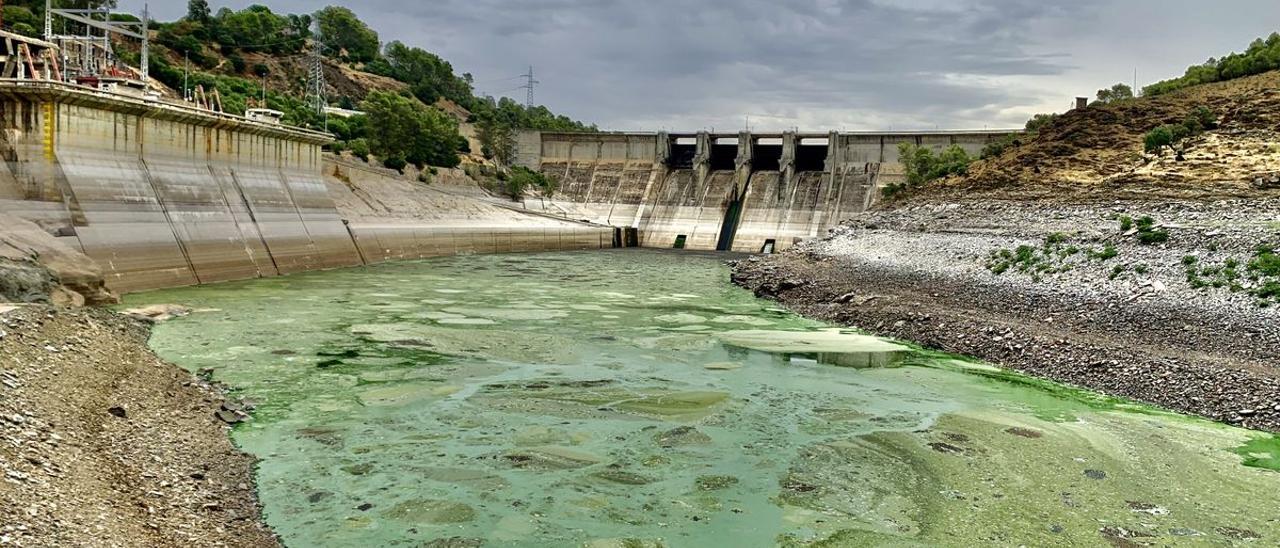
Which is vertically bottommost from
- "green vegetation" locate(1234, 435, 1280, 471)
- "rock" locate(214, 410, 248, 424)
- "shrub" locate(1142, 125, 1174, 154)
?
"rock" locate(214, 410, 248, 424)

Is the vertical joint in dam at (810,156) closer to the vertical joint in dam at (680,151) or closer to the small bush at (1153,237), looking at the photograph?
the vertical joint in dam at (680,151)

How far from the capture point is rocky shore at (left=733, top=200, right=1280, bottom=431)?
17453 millimetres

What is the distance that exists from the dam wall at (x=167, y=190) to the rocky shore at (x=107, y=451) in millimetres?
15779

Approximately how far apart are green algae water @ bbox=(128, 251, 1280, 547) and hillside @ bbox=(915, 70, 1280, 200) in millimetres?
17062

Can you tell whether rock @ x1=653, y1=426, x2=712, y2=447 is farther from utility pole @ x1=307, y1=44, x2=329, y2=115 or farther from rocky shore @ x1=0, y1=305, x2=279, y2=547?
utility pole @ x1=307, y1=44, x2=329, y2=115

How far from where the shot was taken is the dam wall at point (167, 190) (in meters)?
29.5

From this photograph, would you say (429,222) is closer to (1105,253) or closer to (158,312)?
(158,312)

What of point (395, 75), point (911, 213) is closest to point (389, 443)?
point (911, 213)

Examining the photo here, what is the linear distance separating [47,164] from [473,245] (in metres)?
26.8

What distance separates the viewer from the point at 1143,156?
37719 mm

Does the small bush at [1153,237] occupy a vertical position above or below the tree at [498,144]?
below

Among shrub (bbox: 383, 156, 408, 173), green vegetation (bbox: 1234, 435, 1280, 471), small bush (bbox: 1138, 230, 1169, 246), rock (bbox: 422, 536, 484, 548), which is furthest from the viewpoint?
shrub (bbox: 383, 156, 408, 173)

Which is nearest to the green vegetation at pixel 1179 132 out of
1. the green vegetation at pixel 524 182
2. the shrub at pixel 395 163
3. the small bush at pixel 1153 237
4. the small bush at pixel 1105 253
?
the small bush at pixel 1153 237

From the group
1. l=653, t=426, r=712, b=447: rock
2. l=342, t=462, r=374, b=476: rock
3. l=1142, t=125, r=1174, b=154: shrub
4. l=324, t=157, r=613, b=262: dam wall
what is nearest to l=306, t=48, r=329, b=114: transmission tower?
l=324, t=157, r=613, b=262: dam wall
